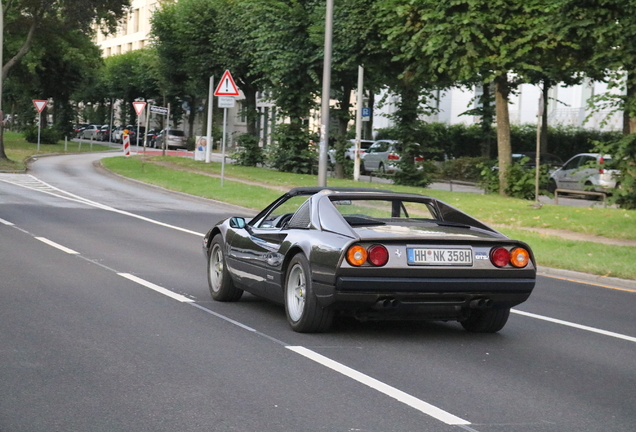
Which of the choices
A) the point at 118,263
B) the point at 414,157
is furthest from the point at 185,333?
the point at 414,157

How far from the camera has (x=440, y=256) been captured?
8.09m

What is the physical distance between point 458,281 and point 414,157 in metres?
29.5

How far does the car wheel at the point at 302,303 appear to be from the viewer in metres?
8.25

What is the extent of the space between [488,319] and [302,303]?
5.26 feet

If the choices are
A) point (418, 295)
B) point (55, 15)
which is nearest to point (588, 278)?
point (418, 295)

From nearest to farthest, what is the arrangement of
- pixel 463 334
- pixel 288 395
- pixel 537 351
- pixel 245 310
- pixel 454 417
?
1. pixel 454 417
2. pixel 288 395
3. pixel 537 351
4. pixel 463 334
5. pixel 245 310

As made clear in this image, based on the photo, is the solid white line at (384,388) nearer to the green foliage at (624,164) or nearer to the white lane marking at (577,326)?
the white lane marking at (577,326)

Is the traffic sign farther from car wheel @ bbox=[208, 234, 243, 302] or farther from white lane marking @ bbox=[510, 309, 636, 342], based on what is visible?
white lane marking @ bbox=[510, 309, 636, 342]

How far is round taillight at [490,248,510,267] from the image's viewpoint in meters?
8.27

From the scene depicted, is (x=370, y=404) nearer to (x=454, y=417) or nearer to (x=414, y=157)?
(x=454, y=417)

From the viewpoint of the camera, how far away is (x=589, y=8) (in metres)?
24.6

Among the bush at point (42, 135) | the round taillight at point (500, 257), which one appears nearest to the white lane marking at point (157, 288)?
the round taillight at point (500, 257)

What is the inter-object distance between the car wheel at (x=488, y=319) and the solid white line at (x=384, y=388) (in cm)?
179

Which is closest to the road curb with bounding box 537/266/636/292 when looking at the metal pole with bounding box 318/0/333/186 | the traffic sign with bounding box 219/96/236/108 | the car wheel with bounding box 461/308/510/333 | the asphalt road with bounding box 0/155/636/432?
the asphalt road with bounding box 0/155/636/432
